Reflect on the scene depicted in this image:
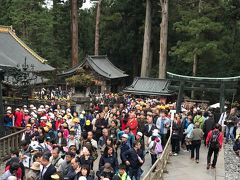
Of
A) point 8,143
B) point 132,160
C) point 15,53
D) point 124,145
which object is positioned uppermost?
point 15,53

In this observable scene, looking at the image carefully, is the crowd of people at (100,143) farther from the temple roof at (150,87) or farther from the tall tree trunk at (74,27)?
the tall tree trunk at (74,27)

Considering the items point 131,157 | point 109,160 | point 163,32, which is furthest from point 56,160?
point 163,32

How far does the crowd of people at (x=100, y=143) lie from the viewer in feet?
27.5

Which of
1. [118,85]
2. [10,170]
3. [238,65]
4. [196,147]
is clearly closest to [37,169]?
[10,170]

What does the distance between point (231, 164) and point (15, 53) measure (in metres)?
20.1

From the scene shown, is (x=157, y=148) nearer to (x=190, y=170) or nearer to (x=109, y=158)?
(x=190, y=170)

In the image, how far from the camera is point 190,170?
12.7 m

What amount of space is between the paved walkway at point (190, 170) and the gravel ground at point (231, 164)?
0.67 ft

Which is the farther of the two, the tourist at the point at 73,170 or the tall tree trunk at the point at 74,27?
the tall tree trunk at the point at 74,27

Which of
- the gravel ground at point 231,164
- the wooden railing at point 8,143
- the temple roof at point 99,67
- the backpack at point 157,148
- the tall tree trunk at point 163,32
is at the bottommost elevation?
Answer: the gravel ground at point 231,164

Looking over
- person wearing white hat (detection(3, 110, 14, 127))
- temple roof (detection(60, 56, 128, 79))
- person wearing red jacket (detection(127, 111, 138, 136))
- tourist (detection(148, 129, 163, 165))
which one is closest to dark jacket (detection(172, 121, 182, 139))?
person wearing red jacket (detection(127, 111, 138, 136))

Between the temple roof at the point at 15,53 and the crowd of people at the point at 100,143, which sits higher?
the temple roof at the point at 15,53

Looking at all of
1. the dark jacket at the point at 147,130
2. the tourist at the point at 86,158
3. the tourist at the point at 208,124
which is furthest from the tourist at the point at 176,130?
the tourist at the point at 86,158

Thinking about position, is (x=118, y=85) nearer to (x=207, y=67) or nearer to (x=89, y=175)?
(x=207, y=67)
